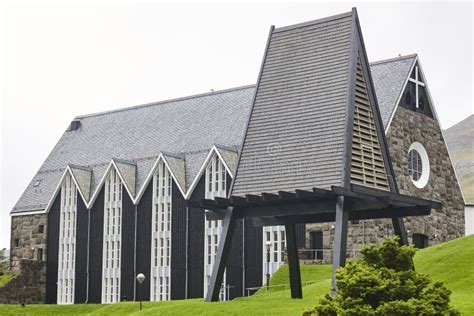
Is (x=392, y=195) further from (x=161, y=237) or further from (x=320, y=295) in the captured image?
(x=161, y=237)

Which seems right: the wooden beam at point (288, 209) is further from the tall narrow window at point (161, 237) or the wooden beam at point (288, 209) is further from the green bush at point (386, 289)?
the tall narrow window at point (161, 237)

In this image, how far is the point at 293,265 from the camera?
117ft

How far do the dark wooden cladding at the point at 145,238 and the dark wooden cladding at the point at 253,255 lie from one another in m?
8.21

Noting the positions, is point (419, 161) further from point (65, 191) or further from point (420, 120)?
point (65, 191)

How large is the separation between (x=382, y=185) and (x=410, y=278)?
865 cm

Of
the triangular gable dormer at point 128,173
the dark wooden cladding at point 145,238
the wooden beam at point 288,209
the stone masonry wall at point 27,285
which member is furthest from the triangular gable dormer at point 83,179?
the wooden beam at point 288,209

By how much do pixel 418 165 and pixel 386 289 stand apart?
35.6 metres

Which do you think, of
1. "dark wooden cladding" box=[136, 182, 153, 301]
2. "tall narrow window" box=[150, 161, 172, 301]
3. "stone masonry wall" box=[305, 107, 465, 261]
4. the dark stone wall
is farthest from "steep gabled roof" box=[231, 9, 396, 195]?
"dark wooden cladding" box=[136, 182, 153, 301]

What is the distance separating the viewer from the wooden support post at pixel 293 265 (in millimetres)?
35438

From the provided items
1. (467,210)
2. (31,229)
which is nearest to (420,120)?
(467,210)

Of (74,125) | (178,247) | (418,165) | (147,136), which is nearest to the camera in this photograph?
(418,165)

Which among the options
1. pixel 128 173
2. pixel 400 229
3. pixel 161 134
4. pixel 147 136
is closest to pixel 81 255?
pixel 128 173

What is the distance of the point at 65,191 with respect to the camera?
6919 centimetres

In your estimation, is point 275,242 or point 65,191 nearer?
point 275,242
